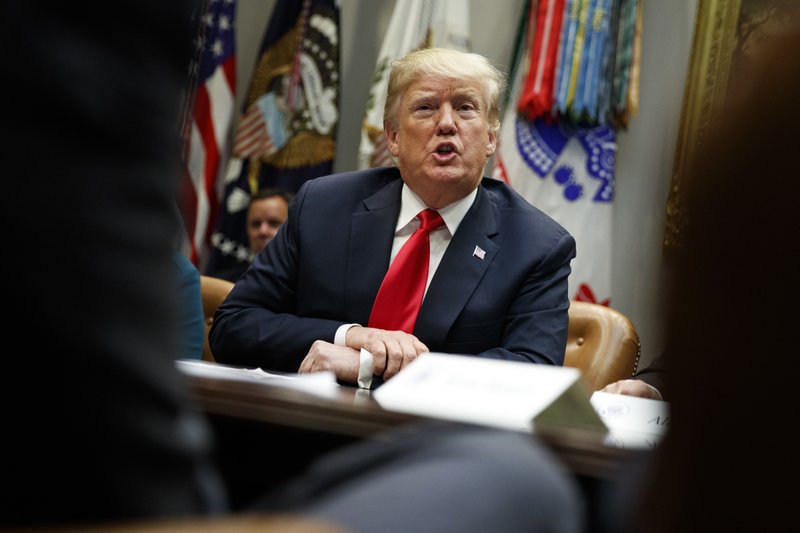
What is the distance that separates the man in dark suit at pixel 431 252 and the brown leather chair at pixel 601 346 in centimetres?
25

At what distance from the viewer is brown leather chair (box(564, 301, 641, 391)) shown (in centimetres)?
300

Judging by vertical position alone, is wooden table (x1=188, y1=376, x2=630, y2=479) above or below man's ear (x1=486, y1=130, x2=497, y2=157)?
below

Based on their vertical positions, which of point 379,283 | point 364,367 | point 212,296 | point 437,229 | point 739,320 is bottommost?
point 212,296

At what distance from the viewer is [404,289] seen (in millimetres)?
2748

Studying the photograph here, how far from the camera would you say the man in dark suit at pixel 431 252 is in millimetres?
2705

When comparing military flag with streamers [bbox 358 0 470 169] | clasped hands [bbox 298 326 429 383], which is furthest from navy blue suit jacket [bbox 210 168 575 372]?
military flag with streamers [bbox 358 0 470 169]

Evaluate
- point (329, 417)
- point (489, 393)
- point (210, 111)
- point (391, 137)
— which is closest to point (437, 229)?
point (391, 137)

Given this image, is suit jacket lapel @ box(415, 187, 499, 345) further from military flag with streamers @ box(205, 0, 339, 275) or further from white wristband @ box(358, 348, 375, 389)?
military flag with streamers @ box(205, 0, 339, 275)

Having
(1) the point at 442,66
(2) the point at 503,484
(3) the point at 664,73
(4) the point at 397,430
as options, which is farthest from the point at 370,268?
(3) the point at 664,73

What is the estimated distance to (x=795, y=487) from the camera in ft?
1.92

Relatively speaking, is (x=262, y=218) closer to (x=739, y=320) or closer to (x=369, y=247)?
(x=369, y=247)

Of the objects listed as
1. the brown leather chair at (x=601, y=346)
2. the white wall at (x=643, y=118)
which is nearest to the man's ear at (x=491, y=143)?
the brown leather chair at (x=601, y=346)

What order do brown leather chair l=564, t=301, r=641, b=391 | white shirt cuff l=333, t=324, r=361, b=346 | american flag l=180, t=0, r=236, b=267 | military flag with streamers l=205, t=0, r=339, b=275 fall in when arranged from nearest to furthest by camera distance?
white shirt cuff l=333, t=324, r=361, b=346 < brown leather chair l=564, t=301, r=641, b=391 < military flag with streamers l=205, t=0, r=339, b=275 < american flag l=180, t=0, r=236, b=267

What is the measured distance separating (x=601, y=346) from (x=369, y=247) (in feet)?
2.53
